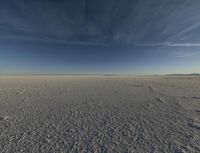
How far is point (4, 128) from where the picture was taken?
522cm

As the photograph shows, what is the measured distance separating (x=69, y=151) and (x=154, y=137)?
119 inches

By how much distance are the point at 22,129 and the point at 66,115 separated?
7.18 feet

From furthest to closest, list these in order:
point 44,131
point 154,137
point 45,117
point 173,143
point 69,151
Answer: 1. point 45,117
2. point 44,131
3. point 154,137
4. point 173,143
5. point 69,151

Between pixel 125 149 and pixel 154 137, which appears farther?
pixel 154 137

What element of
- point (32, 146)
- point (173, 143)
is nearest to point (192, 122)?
point (173, 143)

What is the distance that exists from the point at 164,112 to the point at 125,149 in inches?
182

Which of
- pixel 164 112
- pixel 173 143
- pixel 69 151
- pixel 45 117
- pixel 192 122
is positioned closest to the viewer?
pixel 69 151

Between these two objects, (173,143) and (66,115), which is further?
(66,115)

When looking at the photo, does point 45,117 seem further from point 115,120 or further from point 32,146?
point 115,120

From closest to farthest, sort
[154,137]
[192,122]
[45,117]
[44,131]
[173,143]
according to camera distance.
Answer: [173,143] → [154,137] → [44,131] → [192,122] → [45,117]

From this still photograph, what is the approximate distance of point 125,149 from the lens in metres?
4.02

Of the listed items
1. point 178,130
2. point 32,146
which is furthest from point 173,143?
point 32,146

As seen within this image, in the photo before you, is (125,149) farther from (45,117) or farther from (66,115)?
(45,117)

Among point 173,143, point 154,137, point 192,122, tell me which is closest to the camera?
point 173,143
